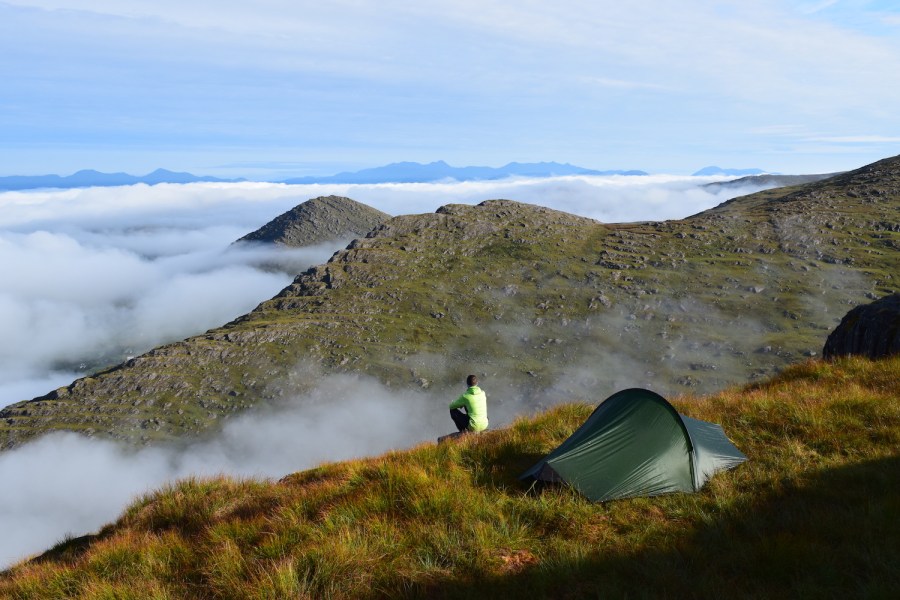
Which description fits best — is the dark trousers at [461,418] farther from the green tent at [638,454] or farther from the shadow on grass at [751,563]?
the shadow on grass at [751,563]

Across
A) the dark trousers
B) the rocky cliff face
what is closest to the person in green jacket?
the dark trousers

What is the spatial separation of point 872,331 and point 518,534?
956 inches

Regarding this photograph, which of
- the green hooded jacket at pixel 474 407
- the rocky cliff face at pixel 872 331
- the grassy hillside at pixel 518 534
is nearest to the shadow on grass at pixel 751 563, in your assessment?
the grassy hillside at pixel 518 534

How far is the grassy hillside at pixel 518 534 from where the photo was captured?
25.7 ft

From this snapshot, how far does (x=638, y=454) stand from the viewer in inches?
450

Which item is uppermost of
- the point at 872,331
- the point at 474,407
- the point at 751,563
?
the point at 872,331

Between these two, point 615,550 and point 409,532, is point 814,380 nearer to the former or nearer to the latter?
point 615,550

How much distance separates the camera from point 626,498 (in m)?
10.6

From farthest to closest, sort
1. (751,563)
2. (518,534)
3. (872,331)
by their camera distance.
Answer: (872,331)
(518,534)
(751,563)

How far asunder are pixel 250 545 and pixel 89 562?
335cm

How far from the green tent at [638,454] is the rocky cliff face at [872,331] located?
51.6ft

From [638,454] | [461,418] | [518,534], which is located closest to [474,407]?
[461,418]

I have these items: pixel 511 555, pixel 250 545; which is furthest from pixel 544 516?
pixel 250 545

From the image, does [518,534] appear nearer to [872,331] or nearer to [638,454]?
[638,454]
